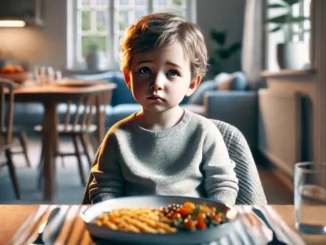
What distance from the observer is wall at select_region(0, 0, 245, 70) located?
7.16 metres

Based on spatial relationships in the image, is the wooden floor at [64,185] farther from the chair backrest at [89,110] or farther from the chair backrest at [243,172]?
the chair backrest at [243,172]

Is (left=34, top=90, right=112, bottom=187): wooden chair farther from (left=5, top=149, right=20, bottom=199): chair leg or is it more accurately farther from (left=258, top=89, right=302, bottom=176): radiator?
(left=258, top=89, right=302, bottom=176): radiator

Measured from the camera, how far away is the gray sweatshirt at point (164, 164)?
1001mm

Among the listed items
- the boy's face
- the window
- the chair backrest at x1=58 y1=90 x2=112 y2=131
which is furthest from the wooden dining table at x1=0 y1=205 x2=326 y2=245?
the window

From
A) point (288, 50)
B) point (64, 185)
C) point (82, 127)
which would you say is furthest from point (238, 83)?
point (64, 185)

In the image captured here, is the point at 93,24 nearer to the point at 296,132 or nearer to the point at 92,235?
the point at 296,132

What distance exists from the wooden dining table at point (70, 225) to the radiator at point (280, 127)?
2.64 m

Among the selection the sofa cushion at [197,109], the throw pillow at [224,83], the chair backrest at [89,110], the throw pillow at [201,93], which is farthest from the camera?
the throw pillow at [201,93]

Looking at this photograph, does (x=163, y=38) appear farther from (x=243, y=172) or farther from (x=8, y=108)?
(x=8, y=108)

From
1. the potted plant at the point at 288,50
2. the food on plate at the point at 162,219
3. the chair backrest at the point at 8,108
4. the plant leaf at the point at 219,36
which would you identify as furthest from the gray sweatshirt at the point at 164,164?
the plant leaf at the point at 219,36

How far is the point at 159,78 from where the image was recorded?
0.97 metres

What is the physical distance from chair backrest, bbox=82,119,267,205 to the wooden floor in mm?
2071

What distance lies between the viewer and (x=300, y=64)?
373 cm

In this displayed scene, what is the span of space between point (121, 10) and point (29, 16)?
4.11ft
